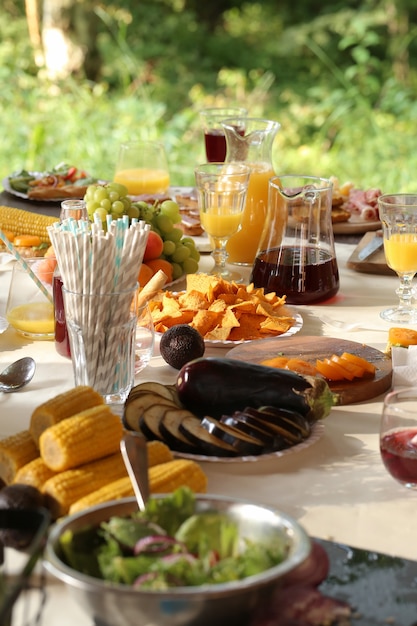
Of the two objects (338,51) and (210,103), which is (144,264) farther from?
(338,51)

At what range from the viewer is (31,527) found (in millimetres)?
1068

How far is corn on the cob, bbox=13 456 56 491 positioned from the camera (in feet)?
4.25

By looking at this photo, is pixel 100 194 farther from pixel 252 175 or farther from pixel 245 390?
pixel 245 390

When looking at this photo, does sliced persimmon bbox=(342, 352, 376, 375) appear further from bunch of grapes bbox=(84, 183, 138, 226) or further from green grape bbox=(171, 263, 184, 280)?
bunch of grapes bbox=(84, 183, 138, 226)

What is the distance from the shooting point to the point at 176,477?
1.27 metres

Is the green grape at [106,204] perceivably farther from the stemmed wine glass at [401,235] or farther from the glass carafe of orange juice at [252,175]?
the stemmed wine glass at [401,235]

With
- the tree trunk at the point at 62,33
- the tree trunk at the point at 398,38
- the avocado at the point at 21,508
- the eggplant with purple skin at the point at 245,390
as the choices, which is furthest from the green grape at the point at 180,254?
the tree trunk at the point at 398,38

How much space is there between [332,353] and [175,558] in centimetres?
95

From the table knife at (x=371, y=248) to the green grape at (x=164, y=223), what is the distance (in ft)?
1.77

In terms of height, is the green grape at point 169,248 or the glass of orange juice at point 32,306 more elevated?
the green grape at point 169,248

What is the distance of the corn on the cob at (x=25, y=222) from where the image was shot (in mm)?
2830

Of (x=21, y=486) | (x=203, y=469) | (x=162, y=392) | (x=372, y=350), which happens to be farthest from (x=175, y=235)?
(x=21, y=486)

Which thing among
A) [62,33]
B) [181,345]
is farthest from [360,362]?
[62,33]

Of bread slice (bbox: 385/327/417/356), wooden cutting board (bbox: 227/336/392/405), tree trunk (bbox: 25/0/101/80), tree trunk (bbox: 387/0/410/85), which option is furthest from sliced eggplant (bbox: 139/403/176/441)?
tree trunk (bbox: 387/0/410/85)
